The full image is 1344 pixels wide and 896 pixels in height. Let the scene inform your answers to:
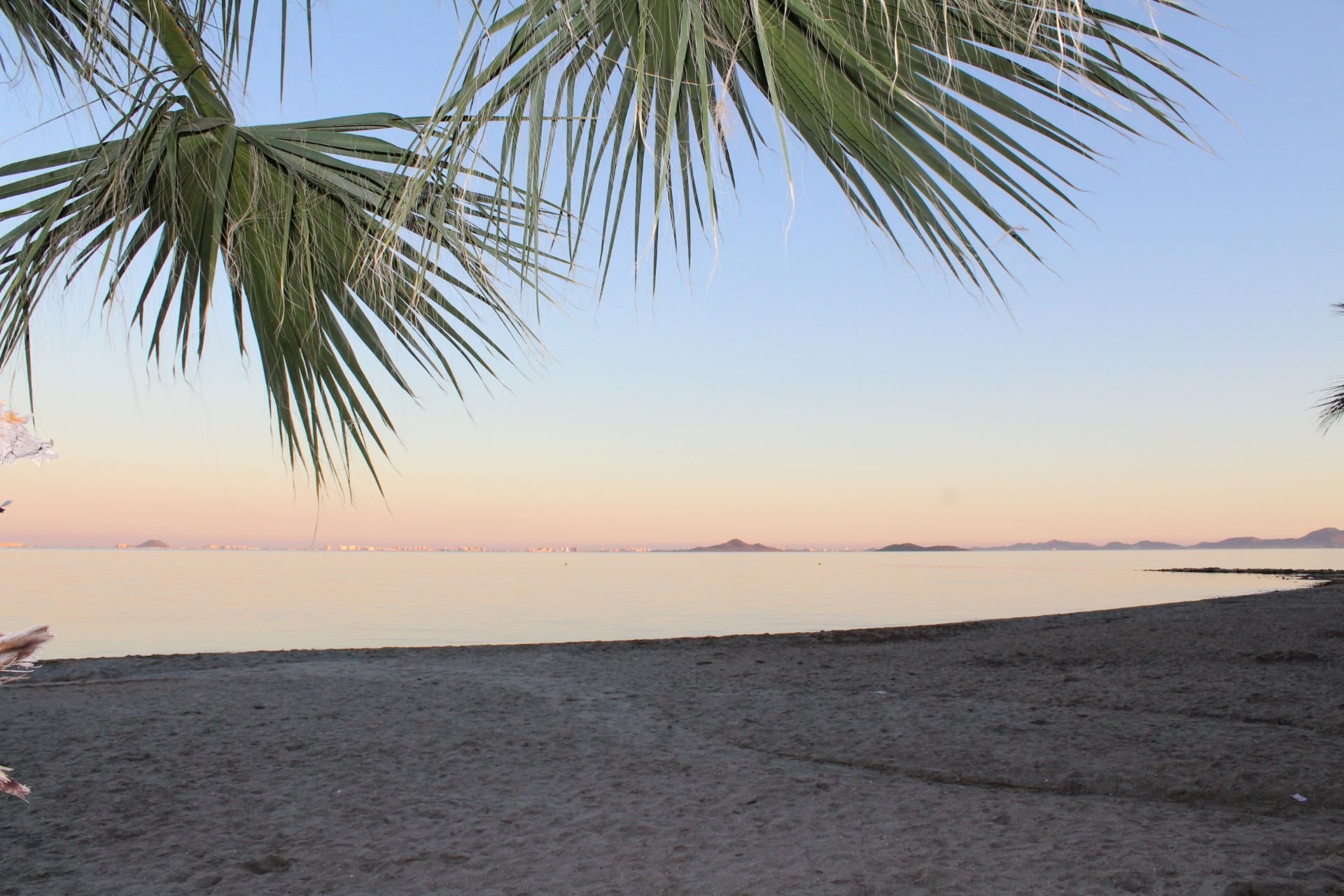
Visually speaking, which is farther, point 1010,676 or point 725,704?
point 1010,676

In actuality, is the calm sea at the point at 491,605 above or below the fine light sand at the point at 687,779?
below

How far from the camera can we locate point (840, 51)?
1.10 meters

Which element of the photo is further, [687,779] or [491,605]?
[491,605]

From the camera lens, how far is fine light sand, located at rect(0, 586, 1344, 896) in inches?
96.7

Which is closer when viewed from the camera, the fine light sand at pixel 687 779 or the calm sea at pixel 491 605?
the fine light sand at pixel 687 779

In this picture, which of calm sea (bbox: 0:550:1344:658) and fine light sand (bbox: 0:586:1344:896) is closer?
fine light sand (bbox: 0:586:1344:896)

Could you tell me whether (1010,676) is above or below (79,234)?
below

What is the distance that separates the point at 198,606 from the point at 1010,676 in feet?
57.7

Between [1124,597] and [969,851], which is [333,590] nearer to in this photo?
[1124,597]

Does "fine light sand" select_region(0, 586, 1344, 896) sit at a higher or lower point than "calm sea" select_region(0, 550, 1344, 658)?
higher

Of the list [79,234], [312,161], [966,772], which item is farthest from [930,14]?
[966,772]

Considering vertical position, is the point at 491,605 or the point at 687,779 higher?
the point at 687,779

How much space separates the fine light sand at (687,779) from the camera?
2455 millimetres

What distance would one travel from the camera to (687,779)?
3.48 m
